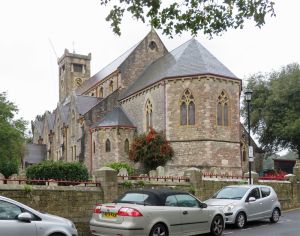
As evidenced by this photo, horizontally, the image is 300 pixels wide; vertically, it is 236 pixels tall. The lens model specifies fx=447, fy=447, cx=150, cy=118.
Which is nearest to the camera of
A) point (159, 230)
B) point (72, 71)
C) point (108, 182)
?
point (159, 230)

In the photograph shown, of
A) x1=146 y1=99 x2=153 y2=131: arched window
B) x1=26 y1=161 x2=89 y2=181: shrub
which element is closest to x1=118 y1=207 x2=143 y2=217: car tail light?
x1=26 y1=161 x2=89 y2=181: shrub

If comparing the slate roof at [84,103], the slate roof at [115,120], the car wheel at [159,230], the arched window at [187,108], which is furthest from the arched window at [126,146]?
the car wheel at [159,230]

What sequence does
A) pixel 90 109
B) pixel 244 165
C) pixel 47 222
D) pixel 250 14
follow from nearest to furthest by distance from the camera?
pixel 250 14 < pixel 47 222 < pixel 244 165 < pixel 90 109

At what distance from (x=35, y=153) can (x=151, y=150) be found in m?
28.2

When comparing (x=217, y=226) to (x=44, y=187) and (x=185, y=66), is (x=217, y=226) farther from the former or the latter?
(x=185, y=66)

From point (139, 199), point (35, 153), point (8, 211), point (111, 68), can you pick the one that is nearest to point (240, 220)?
point (139, 199)

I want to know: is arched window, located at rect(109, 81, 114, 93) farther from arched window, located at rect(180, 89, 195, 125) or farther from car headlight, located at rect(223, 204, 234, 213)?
car headlight, located at rect(223, 204, 234, 213)

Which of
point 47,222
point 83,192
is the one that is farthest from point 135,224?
point 83,192

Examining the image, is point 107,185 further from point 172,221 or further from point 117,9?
point 117,9

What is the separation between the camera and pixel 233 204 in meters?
15.3

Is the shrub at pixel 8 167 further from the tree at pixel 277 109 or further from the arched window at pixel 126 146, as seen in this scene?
the tree at pixel 277 109

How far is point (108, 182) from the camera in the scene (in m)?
15.8

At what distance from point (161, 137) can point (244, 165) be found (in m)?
8.32

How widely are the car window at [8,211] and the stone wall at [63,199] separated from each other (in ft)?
13.8
